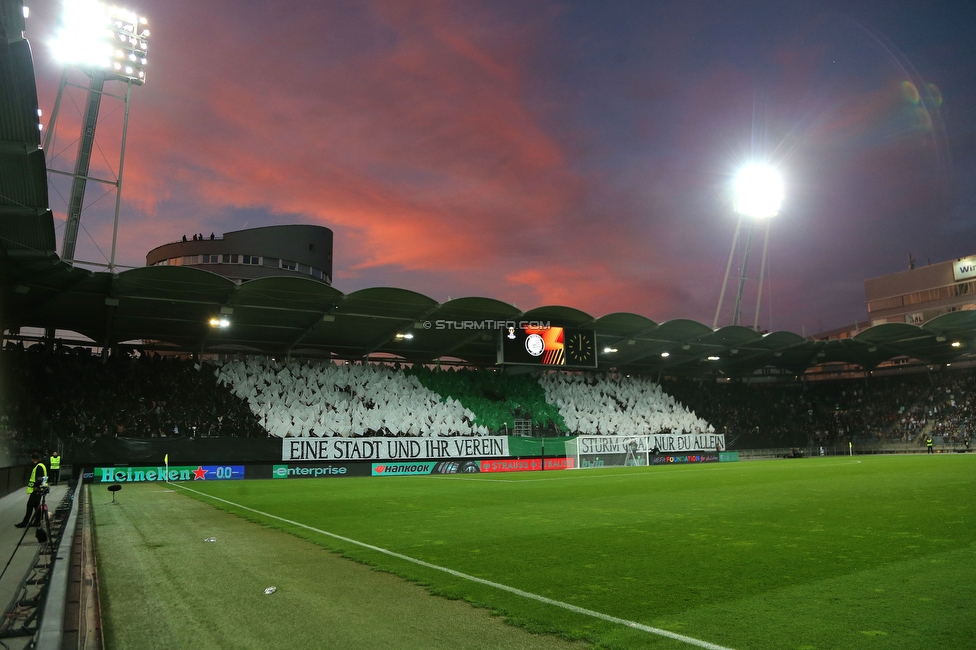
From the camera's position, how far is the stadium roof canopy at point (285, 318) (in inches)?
752

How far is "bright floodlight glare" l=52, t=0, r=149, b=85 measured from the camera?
28.4m

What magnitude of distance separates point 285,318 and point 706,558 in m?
31.3

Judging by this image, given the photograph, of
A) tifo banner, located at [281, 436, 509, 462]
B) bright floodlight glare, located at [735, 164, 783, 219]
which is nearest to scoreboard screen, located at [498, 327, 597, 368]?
tifo banner, located at [281, 436, 509, 462]

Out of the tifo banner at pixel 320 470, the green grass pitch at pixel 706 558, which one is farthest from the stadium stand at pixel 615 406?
the green grass pitch at pixel 706 558

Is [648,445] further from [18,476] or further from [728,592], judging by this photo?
[728,592]

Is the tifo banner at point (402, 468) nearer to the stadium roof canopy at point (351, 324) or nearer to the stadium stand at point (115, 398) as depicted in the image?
the stadium stand at point (115, 398)

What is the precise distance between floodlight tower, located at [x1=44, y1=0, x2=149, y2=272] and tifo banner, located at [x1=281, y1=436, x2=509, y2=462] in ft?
40.0

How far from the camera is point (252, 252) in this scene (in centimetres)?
6588

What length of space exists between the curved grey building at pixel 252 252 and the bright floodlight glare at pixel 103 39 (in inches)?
1379

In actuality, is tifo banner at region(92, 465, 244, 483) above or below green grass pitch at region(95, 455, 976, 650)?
below

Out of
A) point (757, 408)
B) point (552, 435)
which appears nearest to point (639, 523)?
point (552, 435)

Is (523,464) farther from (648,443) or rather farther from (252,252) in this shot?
(252,252)

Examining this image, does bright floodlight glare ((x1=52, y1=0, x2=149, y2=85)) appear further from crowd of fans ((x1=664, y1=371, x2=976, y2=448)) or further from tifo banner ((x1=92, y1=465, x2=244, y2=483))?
crowd of fans ((x1=664, y1=371, x2=976, y2=448))

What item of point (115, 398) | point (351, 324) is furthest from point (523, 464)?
point (115, 398)
